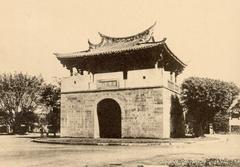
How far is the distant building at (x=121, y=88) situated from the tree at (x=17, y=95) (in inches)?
369

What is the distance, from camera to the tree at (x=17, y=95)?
27094mm

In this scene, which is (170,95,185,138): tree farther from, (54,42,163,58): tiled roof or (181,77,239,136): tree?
(54,42,163,58): tiled roof

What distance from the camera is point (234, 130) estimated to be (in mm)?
31859

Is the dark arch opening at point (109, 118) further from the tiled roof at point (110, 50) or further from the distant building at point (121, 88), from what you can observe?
the tiled roof at point (110, 50)

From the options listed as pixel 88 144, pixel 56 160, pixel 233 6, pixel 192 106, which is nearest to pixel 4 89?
pixel 192 106

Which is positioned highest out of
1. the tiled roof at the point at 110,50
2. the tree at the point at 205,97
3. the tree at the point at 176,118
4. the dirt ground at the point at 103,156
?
the tiled roof at the point at 110,50

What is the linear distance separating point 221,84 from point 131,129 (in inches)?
A: 239

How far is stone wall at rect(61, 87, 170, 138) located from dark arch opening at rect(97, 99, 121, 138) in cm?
58

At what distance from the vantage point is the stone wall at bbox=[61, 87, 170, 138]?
50.7 feet

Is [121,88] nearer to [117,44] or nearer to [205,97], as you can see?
[117,44]

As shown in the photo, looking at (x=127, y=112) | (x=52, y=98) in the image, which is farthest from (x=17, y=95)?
(x=127, y=112)

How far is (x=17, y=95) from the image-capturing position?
27.3 m

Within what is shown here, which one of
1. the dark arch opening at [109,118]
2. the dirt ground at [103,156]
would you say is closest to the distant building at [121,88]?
the dark arch opening at [109,118]

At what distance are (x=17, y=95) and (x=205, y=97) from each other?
13658 mm
